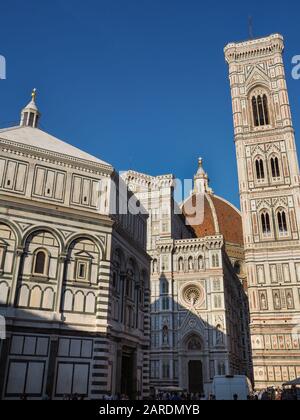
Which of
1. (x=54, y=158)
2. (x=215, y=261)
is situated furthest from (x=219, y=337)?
(x=54, y=158)

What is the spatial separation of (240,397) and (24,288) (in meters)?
13.8

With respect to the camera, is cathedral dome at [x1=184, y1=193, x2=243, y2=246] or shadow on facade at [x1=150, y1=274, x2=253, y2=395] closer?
shadow on facade at [x1=150, y1=274, x2=253, y2=395]

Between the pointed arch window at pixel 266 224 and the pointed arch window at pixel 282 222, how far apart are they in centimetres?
96

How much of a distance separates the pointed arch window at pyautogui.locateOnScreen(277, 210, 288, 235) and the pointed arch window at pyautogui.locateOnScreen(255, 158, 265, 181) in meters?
4.49

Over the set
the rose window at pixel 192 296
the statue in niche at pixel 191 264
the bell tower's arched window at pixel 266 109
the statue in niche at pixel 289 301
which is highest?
the bell tower's arched window at pixel 266 109

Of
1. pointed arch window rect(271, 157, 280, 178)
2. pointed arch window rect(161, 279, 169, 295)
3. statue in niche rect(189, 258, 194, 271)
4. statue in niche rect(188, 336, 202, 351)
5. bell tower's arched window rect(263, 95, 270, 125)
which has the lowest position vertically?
statue in niche rect(188, 336, 202, 351)

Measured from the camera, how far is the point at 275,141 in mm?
43469

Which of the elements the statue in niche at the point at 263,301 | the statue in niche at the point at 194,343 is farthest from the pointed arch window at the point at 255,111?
the statue in niche at the point at 194,343

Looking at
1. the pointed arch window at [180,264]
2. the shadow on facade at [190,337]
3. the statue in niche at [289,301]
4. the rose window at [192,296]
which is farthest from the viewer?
the pointed arch window at [180,264]

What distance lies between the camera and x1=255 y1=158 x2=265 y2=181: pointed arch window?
42.7 meters

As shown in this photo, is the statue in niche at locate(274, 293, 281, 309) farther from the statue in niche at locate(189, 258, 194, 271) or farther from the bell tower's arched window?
the bell tower's arched window

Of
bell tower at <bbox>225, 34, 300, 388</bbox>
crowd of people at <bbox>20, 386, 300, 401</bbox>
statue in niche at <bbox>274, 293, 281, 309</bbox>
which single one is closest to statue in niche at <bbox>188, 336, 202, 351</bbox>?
bell tower at <bbox>225, 34, 300, 388</bbox>

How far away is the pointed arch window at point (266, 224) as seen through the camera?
40156 mm

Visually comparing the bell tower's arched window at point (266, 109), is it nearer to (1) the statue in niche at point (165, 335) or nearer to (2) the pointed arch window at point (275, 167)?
(2) the pointed arch window at point (275, 167)
